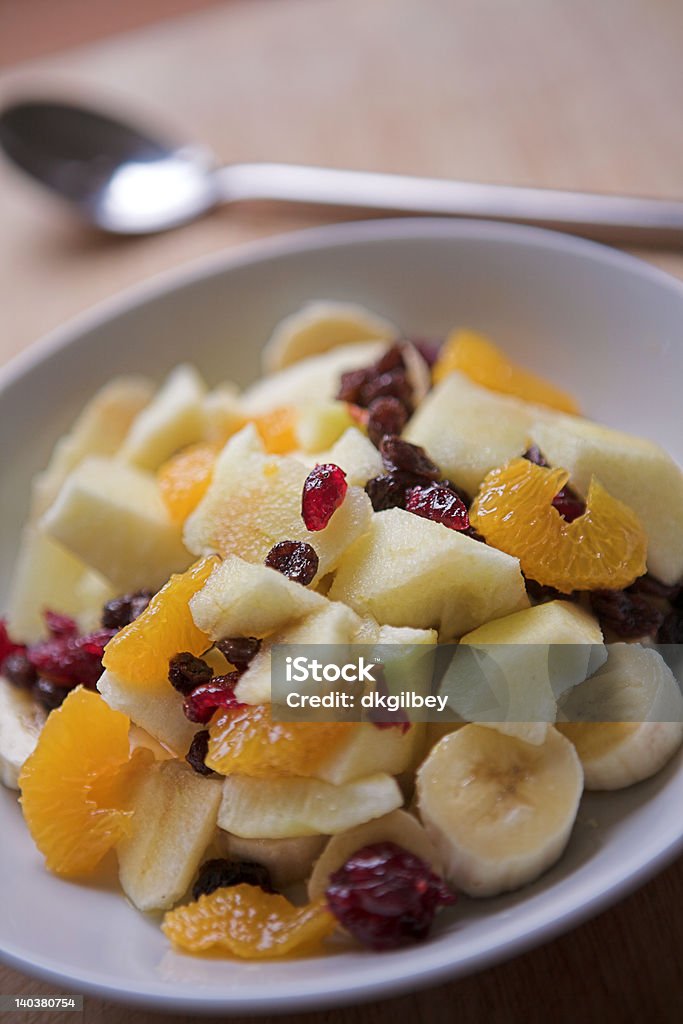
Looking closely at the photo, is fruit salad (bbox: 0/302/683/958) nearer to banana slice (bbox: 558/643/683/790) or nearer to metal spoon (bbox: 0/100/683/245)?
banana slice (bbox: 558/643/683/790)

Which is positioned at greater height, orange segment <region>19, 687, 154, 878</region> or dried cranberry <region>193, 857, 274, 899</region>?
orange segment <region>19, 687, 154, 878</region>

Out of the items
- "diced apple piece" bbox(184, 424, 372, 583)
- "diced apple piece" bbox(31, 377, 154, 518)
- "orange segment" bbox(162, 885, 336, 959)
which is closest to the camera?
"orange segment" bbox(162, 885, 336, 959)

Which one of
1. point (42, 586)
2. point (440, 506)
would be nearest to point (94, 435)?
point (42, 586)

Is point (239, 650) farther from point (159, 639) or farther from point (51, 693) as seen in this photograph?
point (51, 693)

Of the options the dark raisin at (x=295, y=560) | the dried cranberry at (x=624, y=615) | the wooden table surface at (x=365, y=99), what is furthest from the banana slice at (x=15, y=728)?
the wooden table surface at (x=365, y=99)

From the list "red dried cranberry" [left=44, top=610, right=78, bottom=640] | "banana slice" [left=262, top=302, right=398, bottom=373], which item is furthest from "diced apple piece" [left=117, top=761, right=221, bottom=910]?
"banana slice" [left=262, top=302, right=398, bottom=373]

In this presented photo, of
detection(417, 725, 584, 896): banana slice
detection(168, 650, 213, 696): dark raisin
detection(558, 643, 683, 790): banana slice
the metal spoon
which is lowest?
detection(558, 643, 683, 790): banana slice
